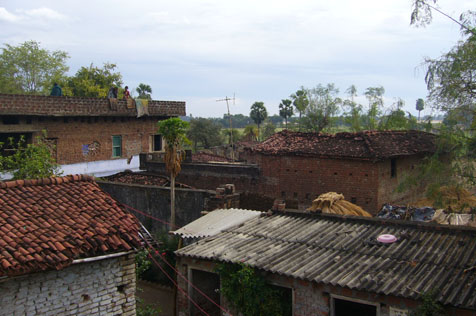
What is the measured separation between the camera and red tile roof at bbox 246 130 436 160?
806 inches

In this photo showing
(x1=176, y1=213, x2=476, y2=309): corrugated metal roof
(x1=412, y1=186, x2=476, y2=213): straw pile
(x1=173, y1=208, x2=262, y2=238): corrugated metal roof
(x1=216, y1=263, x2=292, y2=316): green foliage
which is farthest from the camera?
(x1=173, y1=208, x2=262, y2=238): corrugated metal roof

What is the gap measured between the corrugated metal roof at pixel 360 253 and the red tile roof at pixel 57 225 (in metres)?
2.60

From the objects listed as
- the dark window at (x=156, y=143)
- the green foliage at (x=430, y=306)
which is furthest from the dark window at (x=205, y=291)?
the dark window at (x=156, y=143)

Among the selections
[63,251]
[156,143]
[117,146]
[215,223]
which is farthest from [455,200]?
[156,143]

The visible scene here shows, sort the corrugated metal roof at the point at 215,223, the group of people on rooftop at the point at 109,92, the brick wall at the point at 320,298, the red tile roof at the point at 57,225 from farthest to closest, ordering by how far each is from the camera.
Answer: the group of people on rooftop at the point at 109,92 → the corrugated metal roof at the point at 215,223 → the brick wall at the point at 320,298 → the red tile roof at the point at 57,225

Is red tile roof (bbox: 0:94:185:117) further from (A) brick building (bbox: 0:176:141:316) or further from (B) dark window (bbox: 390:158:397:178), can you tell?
(B) dark window (bbox: 390:158:397:178)

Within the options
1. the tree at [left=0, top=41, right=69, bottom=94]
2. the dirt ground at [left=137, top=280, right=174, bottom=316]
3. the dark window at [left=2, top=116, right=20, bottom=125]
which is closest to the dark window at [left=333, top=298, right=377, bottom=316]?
the dirt ground at [left=137, top=280, right=174, bottom=316]

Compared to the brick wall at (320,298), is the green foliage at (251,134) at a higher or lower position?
higher

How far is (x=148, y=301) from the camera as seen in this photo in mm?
15016

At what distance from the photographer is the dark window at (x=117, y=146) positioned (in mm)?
29016

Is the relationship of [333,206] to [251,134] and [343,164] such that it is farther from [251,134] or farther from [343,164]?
[251,134]

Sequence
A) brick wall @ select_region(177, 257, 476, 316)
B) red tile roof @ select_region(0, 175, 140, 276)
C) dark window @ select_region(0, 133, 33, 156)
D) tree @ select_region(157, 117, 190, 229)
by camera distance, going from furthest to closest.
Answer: dark window @ select_region(0, 133, 33, 156), tree @ select_region(157, 117, 190, 229), brick wall @ select_region(177, 257, 476, 316), red tile roof @ select_region(0, 175, 140, 276)

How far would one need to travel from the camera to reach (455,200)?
39.9 feet

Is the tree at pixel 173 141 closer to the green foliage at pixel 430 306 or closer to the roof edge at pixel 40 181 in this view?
the roof edge at pixel 40 181
